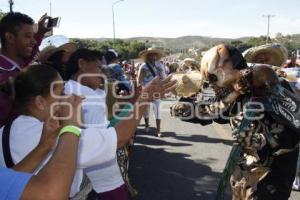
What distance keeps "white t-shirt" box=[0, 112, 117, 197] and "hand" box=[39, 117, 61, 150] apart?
3.2 inches

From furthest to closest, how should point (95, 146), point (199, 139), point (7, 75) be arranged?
point (199, 139)
point (7, 75)
point (95, 146)

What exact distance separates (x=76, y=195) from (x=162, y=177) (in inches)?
131

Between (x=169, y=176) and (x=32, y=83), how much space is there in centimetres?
401

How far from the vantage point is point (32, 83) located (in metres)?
2.22

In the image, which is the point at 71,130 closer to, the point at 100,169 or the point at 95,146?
the point at 95,146

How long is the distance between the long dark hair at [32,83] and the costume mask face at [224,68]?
1.05m

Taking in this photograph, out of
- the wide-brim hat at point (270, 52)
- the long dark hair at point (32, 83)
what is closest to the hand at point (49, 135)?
the long dark hair at point (32, 83)

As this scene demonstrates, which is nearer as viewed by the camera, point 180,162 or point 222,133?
point 180,162

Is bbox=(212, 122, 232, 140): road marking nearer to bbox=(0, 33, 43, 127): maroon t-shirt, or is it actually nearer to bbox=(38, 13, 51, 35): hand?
bbox=(38, 13, 51, 35): hand

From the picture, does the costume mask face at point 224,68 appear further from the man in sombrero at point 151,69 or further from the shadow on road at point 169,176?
the man in sombrero at point 151,69

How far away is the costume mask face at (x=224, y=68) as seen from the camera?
2.83 m

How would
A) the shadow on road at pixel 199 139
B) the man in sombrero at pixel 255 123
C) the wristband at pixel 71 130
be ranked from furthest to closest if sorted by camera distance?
the shadow on road at pixel 199 139 < the man in sombrero at pixel 255 123 < the wristband at pixel 71 130

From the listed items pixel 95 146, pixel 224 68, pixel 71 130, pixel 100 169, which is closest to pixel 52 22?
pixel 100 169

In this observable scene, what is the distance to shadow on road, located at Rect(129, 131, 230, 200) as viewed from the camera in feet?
17.2
